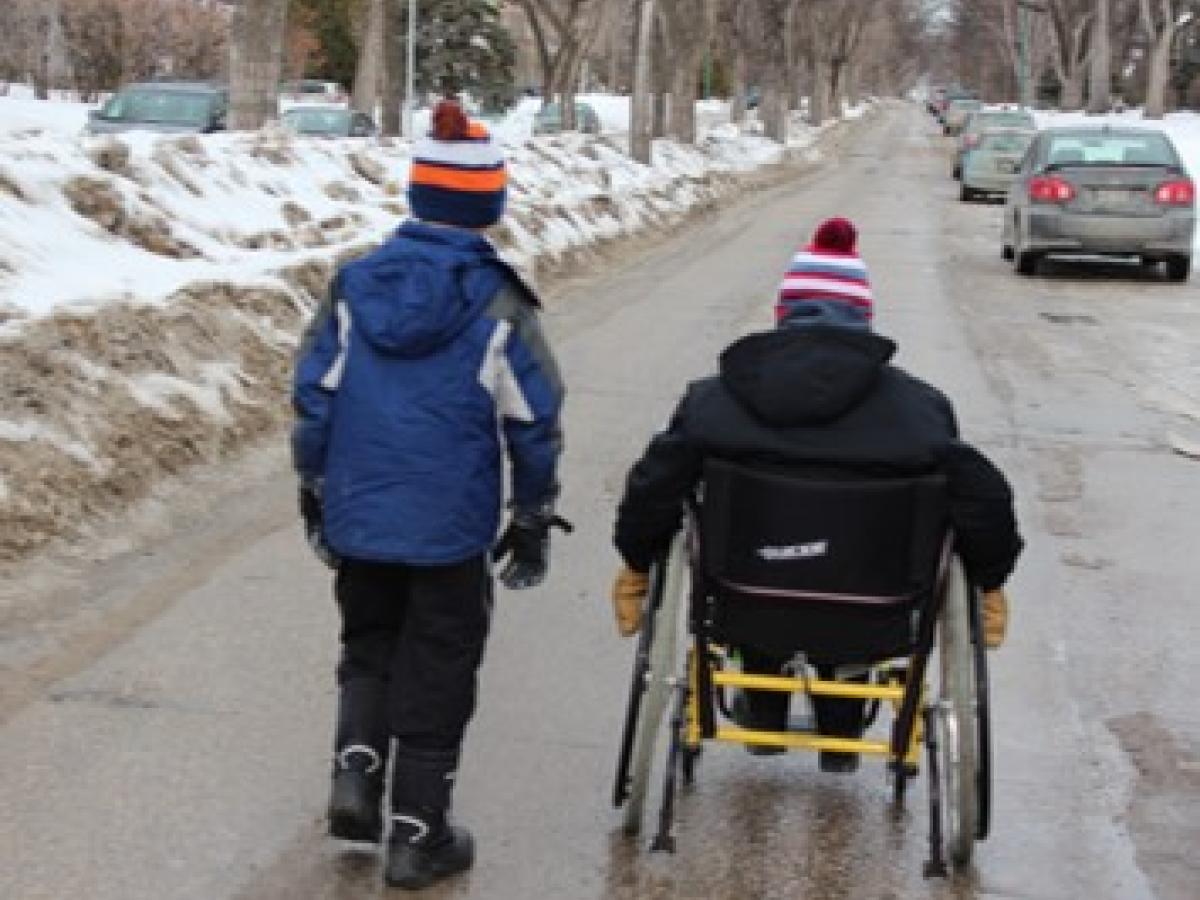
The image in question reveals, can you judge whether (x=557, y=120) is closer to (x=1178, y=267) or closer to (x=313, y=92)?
(x=1178, y=267)

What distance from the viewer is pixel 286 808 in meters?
4.61

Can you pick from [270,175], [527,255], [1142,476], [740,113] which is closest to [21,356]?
[1142,476]

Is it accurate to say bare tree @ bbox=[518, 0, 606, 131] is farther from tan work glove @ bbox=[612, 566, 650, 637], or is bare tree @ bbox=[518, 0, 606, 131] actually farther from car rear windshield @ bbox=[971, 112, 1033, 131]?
tan work glove @ bbox=[612, 566, 650, 637]

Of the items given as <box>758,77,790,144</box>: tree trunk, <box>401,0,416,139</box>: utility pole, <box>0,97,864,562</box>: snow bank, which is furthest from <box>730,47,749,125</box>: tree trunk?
<box>0,97,864,562</box>: snow bank

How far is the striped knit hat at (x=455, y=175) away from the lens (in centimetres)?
407

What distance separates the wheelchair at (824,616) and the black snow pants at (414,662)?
423mm

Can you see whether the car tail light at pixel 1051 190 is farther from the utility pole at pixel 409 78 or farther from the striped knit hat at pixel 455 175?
the striped knit hat at pixel 455 175

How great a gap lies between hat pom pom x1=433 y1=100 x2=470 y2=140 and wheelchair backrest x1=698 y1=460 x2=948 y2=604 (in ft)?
3.07

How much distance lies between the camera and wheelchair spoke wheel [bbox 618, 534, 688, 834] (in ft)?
13.7

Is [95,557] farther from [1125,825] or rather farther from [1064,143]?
[1064,143]

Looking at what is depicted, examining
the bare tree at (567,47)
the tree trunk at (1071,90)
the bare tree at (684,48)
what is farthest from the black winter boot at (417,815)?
the tree trunk at (1071,90)

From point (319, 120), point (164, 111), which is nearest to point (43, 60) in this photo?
point (319, 120)

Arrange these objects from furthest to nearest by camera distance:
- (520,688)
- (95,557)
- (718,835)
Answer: (95,557)
(520,688)
(718,835)

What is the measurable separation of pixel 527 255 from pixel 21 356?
964cm
